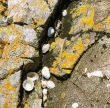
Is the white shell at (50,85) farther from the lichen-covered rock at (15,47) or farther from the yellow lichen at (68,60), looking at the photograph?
the lichen-covered rock at (15,47)

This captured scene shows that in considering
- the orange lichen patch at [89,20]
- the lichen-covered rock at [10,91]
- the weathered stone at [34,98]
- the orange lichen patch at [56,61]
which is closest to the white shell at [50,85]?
the weathered stone at [34,98]

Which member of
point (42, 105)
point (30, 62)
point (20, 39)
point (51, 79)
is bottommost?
point (42, 105)

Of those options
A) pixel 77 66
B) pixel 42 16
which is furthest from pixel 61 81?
pixel 42 16

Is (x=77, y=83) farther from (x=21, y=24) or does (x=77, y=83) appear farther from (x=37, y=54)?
(x=21, y=24)

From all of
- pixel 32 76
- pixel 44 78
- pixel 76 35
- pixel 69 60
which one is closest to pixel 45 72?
pixel 44 78

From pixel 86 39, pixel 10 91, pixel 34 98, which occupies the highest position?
pixel 86 39

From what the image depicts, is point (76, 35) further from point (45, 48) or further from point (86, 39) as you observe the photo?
point (45, 48)

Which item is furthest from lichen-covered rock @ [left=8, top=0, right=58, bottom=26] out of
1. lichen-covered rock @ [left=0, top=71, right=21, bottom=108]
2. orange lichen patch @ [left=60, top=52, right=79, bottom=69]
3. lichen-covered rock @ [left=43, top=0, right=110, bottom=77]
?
lichen-covered rock @ [left=0, top=71, right=21, bottom=108]

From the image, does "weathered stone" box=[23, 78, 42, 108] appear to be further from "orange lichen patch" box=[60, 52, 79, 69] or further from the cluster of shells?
"orange lichen patch" box=[60, 52, 79, 69]
